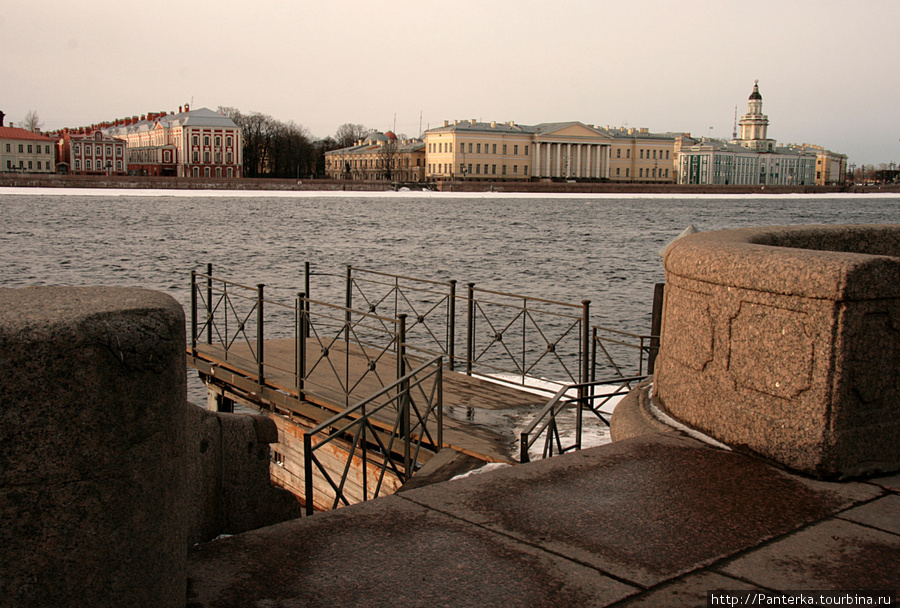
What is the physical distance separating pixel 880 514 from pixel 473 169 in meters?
121

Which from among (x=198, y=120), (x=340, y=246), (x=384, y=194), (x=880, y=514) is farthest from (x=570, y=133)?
(x=880, y=514)

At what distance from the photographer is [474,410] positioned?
7758 millimetres

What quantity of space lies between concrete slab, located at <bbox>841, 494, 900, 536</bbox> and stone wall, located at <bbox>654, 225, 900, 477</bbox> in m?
0.20

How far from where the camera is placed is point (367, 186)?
115375 millimetres

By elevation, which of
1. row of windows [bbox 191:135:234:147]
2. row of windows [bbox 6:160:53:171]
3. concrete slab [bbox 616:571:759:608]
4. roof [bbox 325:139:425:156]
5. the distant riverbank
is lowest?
concrete slab [bbox 616:571:759:608]

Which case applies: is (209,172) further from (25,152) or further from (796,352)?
(796,352)

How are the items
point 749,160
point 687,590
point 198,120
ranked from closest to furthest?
point 687,590 → point 198,120 → point 749,160

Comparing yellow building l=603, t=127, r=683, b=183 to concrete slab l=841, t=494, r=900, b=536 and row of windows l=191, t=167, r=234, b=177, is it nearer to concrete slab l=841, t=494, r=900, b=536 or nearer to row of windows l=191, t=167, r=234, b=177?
row of windows l=191, t=167, r=234, b=177

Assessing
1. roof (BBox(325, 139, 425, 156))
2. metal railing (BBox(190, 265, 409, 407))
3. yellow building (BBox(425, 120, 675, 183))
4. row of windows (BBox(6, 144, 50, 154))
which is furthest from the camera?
roof (BBox(325, 139, 425, 156))

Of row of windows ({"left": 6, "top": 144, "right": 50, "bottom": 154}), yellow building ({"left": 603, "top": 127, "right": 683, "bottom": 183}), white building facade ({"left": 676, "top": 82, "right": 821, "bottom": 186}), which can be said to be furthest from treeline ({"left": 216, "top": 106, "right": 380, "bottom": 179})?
white building facade ({"left": 676, "top": 82, "right": 821, "bottom": 186})

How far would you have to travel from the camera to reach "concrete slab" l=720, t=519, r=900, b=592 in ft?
8.29

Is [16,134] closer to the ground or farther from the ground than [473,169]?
farther from the ground

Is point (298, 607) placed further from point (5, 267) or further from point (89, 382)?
point (5, 267)

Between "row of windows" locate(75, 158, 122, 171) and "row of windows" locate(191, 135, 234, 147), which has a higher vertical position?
"row of windows" locate(191, 135, 234, 147)
